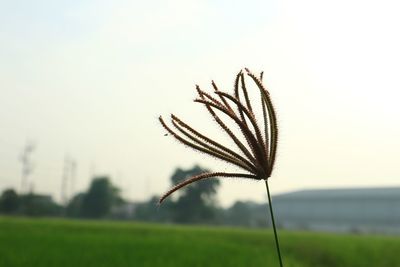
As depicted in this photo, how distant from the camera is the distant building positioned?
84.0 m

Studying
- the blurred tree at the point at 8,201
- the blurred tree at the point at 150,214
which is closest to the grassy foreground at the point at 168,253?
the blurred tree at the point at 8,201

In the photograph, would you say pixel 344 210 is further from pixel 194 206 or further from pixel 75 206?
pixel 75 206

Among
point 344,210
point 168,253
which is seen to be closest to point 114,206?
point 344,210

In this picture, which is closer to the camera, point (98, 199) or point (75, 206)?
point (98, 199)

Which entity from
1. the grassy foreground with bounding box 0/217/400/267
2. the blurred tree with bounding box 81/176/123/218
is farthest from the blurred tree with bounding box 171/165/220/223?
the grassy foreground with bounding box 0/217/400/267

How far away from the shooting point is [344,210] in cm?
8725

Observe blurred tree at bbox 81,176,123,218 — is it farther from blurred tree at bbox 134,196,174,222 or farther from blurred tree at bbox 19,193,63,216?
blurred tree at bbox 134,196,174,222

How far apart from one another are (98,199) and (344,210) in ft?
118

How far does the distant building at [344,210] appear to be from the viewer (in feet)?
276

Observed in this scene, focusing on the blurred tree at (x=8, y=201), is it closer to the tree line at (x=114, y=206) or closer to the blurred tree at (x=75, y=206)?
the tree line at (x=114, y=206)

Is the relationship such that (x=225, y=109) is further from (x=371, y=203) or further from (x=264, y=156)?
(x=371, y=203)

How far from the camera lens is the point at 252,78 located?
80 cm

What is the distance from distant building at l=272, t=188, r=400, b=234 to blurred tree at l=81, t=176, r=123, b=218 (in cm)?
2420

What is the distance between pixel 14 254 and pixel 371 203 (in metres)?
80.1
